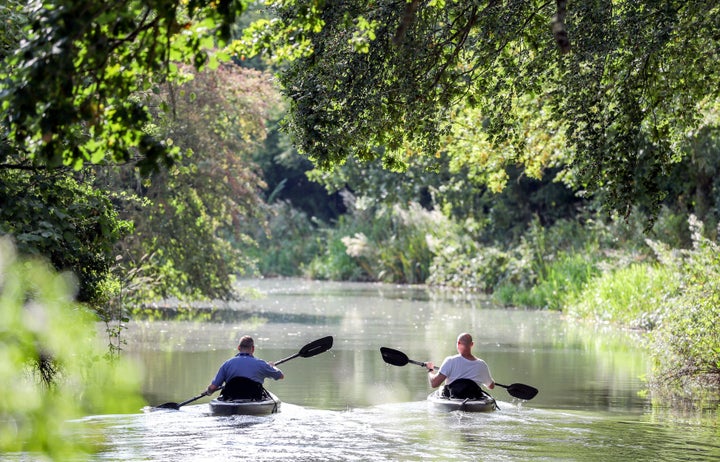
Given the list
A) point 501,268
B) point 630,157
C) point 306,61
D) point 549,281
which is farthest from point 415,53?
point 501,268

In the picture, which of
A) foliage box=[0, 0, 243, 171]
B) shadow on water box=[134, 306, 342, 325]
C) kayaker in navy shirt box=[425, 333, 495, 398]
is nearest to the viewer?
foliage box=[0, 0, 243, 171]

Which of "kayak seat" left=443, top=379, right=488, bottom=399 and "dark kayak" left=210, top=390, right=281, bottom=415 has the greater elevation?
"kayak seat" left=443, top=379, right=488, bottom=399

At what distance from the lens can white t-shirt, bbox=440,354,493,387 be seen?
609 inches

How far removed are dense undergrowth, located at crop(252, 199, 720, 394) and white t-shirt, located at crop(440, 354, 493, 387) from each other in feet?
8.13

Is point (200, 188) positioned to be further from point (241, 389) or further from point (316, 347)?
point (241, 389)

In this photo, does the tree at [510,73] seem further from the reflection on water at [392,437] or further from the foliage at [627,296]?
the foliage at [627,296]

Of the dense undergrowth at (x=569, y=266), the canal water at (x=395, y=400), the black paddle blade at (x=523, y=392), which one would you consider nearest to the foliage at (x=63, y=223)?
the canal water at (x=395, y=400)

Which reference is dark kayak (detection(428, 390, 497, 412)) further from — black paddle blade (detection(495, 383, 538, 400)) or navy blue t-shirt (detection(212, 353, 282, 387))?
navy blue t-shirt (detection(212, 353, 282, 387))

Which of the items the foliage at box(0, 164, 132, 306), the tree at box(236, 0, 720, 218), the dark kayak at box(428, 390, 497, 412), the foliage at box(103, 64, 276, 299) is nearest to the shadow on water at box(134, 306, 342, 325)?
the foliage at box(103, 64, 276, 299)

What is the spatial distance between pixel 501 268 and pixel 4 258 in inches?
1420

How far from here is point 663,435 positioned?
12281 mm

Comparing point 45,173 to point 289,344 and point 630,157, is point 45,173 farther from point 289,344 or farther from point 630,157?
point 289,344

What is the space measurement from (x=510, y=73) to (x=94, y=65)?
7694 millimetres

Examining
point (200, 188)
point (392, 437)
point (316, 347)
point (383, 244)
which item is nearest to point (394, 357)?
point (316, 347)
